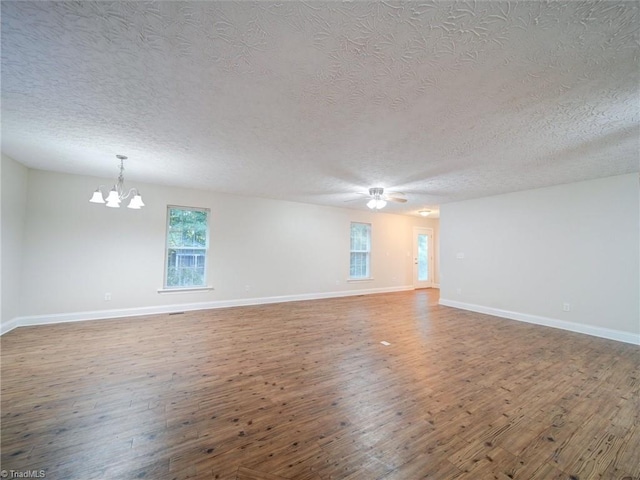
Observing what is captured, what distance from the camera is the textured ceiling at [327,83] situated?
53.2 inches

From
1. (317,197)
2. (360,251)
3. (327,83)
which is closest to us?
(327,83)

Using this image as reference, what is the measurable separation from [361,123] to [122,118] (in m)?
2.29

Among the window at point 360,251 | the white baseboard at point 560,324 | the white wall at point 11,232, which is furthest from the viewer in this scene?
the window at point 360,251

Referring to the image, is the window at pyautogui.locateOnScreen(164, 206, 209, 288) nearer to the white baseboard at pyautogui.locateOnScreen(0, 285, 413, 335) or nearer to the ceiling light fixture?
the white baseboard at pyautogui.locateOnScreen(0, 285, 413, 335)

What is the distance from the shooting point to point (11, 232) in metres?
3.74

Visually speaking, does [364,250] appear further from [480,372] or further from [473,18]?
[473,18]

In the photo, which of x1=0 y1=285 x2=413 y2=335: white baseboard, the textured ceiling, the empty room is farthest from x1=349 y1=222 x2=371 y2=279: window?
the textured ceiling

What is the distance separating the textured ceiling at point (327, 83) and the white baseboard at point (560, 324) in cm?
250

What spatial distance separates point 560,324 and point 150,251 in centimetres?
756

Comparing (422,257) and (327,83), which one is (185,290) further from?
(422,257)

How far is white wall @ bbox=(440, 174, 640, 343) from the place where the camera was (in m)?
Result: 3.83

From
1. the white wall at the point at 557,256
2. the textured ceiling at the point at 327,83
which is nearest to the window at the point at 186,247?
the textured ceiling at the point at 327,83

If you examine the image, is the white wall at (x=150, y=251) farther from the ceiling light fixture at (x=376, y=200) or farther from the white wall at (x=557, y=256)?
the white wall at (x=557, y=256)

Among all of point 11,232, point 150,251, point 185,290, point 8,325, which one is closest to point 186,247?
point 150,251
